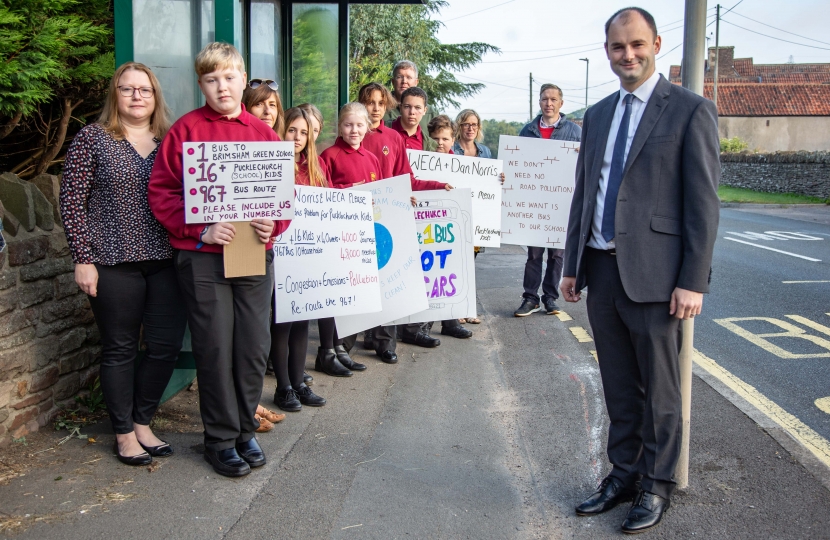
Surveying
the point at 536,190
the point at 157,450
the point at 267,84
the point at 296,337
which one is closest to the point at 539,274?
the point at 536,190

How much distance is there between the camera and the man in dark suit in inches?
133

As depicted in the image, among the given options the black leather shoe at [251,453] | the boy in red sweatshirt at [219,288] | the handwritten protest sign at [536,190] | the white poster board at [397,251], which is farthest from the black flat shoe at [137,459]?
the handwritten protest sign at [536,190]

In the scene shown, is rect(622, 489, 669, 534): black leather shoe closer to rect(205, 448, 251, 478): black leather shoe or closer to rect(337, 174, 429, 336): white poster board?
rect(205, 448, 251, 478): black leather shoe

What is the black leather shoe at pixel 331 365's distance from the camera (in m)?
5.98

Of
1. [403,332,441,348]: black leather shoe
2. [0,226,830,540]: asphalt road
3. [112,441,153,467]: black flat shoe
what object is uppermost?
[403,332,441,348]: black leather shoe

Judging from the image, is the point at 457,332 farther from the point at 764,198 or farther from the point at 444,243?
the point at 764,198

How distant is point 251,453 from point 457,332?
11.2 feet

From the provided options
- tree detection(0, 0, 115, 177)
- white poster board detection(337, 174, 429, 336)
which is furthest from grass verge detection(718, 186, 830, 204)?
tree detection(0, 0, 115, 177)

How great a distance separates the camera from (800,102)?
180ft

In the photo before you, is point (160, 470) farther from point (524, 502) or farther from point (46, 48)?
point (46, 48)

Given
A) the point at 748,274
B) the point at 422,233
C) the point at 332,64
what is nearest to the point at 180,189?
the point at 422,233

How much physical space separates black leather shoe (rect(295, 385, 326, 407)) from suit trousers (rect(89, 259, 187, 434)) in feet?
3.89

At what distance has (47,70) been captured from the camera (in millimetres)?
4379

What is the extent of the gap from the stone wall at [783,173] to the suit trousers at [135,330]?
29.4 metres
